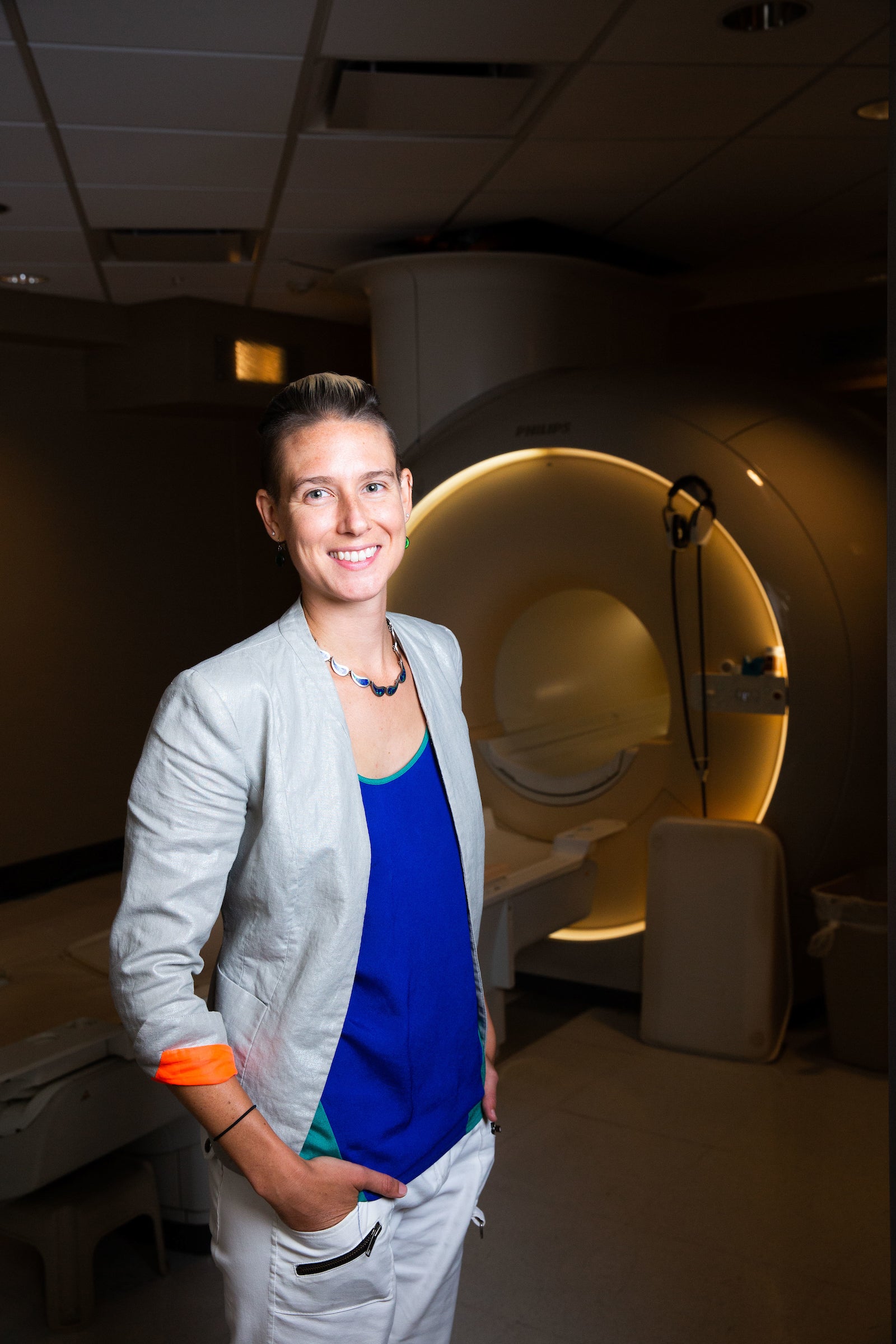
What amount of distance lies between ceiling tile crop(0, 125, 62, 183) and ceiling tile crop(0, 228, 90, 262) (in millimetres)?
526

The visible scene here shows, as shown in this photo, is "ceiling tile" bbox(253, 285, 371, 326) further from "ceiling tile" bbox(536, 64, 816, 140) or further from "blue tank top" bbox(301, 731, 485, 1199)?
"blue tank top" bbox(301, 731, 485, 1199)

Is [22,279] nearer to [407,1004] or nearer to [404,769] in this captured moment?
[404,769]

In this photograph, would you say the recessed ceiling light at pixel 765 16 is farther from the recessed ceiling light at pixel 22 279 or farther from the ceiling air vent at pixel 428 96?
the recessed ceiling light at pixel 22 279

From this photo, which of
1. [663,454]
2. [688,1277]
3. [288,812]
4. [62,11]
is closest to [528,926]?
[688,1277]

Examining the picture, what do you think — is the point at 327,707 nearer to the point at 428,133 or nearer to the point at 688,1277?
the point at 688,1277

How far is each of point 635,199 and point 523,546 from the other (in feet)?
3.56

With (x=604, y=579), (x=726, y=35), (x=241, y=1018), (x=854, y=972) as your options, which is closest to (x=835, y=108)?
(x=726, y=35)

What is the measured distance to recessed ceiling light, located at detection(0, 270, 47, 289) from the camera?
159 inches

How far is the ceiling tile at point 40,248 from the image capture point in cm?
344

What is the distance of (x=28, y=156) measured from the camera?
2.74 metres

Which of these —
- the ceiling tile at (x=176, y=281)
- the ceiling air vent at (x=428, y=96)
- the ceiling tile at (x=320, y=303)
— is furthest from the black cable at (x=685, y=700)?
the ceiling tile at (x=176, y=281)

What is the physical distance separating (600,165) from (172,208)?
48.2 inches

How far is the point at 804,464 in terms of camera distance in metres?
3.27

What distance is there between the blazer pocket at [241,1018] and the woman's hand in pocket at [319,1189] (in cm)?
12
